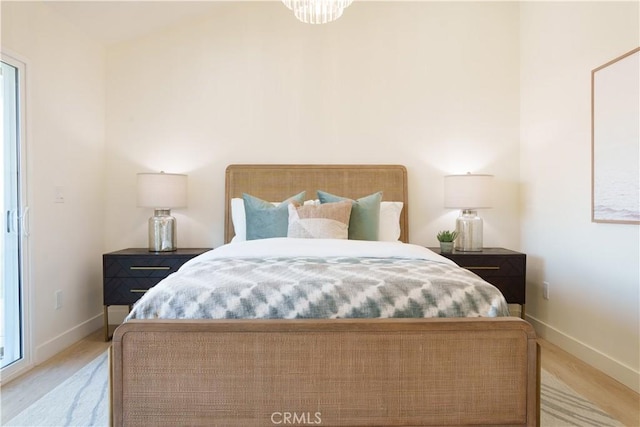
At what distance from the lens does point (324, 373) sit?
4.93 ft

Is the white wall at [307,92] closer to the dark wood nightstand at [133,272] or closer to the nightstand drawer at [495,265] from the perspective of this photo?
the dark wood nightstand at [133,272]

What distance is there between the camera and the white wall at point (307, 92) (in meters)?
3.68

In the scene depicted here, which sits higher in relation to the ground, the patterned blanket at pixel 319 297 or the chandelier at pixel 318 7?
the chandelier at pixel 318 7

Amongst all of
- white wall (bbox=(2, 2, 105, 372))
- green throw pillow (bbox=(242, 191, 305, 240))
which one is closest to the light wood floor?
white wall (bbox=(2, 2, 105, 372))

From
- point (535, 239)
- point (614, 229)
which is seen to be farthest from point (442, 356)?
point (535, 239)

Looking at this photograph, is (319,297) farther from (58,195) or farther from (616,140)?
(58,195)

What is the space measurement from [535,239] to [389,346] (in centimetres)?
254

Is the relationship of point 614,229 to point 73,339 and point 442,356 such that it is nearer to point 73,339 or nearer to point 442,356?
point 442,356

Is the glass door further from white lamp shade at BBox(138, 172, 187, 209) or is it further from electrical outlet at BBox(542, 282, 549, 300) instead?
electrical outlet at BBox(542, 282, 549, 300)

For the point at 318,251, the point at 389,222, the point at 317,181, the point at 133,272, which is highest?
the point at 317,181

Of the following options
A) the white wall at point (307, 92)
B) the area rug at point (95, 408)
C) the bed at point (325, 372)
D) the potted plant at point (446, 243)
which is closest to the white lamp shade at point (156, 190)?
the white wall at point (307, 92)

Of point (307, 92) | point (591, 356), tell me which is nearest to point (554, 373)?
point (591, 356)

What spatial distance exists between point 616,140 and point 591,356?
4.74ft

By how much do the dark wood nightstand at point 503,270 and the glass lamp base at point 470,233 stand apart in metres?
0.18
